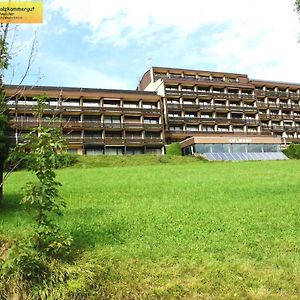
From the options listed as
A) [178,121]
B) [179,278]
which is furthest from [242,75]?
[179,278]

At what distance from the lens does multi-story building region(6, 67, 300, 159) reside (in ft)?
228

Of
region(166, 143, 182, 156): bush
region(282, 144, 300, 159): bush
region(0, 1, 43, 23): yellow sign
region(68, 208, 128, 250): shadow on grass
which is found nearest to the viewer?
region(0, 1, 43, 23): yellow sign

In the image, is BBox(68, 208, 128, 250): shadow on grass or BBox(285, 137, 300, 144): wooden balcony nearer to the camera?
BBox(68, 208, 128, 250): shadow on grass

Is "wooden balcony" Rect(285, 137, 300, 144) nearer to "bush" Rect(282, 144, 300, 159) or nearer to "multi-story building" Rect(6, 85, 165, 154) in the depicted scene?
"bush" Rect(282, 144, 300, 159)

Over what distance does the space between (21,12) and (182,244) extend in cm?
697

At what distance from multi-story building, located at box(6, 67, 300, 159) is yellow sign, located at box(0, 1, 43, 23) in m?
51.2

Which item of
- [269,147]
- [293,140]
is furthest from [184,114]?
[293,140]

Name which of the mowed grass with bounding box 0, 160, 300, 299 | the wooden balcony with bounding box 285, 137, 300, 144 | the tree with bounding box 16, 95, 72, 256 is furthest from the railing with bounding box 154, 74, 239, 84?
the tree with bounding box 16, 95, 72, 256

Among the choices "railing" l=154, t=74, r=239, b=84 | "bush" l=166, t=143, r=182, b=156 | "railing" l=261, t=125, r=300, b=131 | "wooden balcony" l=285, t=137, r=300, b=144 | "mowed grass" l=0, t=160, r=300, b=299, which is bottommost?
"mowed grass" l=0, t=160, r=300, b=299

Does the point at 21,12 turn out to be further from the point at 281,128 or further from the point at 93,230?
the point at 281,128

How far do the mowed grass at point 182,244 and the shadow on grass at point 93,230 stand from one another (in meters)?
0.03

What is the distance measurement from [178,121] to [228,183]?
5513cm

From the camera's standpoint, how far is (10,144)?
605 inches

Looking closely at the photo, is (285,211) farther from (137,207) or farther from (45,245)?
(45,245)
